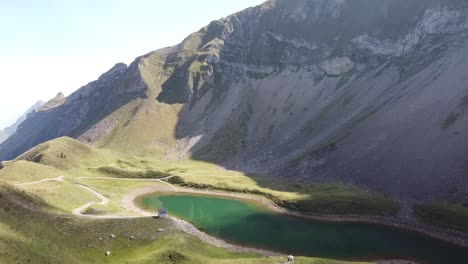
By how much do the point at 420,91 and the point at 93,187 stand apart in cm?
12028

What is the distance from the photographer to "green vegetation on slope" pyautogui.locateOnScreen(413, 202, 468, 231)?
3770 inches

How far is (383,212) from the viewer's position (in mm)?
107688

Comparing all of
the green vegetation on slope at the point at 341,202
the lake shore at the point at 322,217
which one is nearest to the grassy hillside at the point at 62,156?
the lake shore at the point at 322,217

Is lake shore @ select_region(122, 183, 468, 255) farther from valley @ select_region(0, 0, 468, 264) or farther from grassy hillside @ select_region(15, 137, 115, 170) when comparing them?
grassy hillside @ select_region(15, 137, 115, 170)

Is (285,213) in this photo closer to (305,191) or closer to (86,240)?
(305,191)

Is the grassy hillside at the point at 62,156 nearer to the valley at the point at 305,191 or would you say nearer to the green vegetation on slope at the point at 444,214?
the valley at the point at 305,191

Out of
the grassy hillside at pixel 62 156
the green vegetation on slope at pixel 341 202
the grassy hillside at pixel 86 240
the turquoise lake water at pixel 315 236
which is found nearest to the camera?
the grassy hillside at pixel 86 240

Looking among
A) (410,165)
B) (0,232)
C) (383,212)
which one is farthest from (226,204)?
(0,232)

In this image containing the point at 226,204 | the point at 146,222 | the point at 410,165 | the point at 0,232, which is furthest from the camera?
the point at 226,204

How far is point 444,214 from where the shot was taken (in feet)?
327

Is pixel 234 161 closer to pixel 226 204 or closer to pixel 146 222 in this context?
pixel 226 204

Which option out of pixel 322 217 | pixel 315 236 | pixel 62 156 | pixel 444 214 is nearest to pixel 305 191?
pixel 322 217

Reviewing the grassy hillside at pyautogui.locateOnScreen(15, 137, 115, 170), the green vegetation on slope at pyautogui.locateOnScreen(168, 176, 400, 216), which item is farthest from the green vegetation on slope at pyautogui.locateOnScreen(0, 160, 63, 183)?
the green vegetation on slope at pyautogui.locateOnScreen(168, 176, 400, 216)

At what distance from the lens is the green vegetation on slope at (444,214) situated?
95.8 meters
